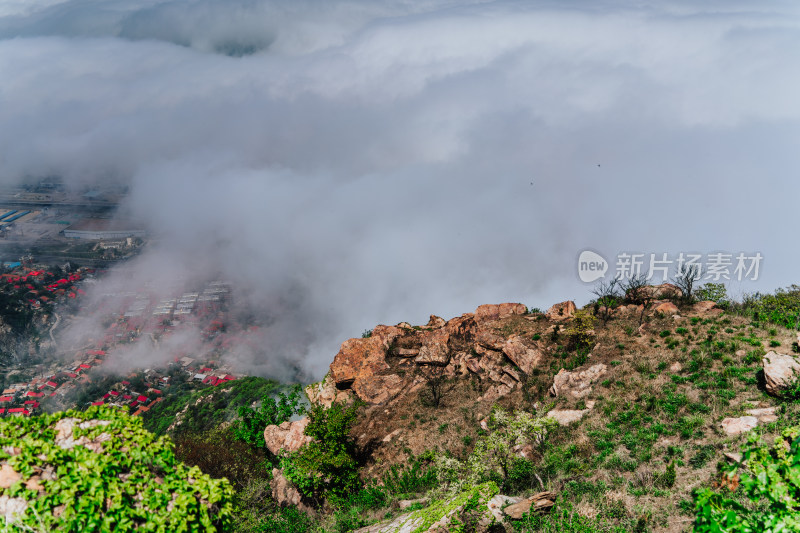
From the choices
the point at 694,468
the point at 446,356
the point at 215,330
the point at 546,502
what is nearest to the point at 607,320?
the point at 446,356

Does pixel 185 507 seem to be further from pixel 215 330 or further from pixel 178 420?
pixel 215 330

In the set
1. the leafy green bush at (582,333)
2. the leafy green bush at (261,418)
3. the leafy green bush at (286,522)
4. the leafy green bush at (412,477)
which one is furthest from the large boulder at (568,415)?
the leafy green bush at (261,418)

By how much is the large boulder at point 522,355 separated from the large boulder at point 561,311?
19.2 feet

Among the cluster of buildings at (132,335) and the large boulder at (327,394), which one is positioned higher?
the large boulder at (327,394)

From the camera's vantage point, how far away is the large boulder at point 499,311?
45250mm

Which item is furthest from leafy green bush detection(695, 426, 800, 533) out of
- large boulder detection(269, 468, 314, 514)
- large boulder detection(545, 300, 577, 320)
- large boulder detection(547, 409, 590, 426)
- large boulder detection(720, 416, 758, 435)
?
large boulder detection(545, 300, 577, 320)

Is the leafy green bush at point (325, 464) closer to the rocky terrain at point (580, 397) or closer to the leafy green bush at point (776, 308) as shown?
the rocky terrain at point (580, 397)

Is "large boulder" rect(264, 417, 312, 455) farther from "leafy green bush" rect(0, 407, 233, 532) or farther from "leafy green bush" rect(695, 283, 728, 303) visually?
"leafy green bush" rect(695, 283, 728, 303)

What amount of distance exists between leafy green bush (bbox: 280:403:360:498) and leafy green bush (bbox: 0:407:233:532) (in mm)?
19238

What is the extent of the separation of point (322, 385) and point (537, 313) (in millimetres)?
23166

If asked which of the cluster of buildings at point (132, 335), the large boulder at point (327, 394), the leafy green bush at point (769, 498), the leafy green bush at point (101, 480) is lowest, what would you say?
the cluster of buildings at point (132, 335)

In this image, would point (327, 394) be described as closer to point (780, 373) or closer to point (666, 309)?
point (666, 309)

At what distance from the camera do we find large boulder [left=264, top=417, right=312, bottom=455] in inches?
1364

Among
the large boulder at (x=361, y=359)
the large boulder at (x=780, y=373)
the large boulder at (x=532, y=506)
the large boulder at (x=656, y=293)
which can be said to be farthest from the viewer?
the large boulder at (x=361, y=359)
